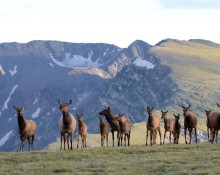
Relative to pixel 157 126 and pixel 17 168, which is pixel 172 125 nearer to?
pixel 157 126

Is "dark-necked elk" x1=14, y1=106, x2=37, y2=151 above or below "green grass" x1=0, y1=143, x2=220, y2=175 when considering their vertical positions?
above

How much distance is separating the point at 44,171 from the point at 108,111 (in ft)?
73.6

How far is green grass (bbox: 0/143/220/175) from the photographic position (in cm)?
3166

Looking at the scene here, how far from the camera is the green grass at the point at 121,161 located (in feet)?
104

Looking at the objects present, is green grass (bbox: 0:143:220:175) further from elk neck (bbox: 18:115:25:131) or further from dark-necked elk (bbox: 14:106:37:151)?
elk neck (bbox: 18:115:25:131)

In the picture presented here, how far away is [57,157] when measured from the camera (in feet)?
129

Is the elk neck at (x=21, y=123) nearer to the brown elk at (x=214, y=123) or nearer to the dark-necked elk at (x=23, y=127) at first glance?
the dark-necked elk at (x=23, y=127)

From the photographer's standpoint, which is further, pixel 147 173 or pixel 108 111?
pixel 108 111

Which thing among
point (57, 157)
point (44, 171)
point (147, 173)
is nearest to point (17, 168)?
point (44, 171)

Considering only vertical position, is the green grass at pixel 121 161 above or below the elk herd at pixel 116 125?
below

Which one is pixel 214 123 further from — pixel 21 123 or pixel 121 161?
pixel 21 123

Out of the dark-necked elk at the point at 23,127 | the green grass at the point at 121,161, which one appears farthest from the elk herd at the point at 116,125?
the green grass at the point at 121,161

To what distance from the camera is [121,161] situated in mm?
35656

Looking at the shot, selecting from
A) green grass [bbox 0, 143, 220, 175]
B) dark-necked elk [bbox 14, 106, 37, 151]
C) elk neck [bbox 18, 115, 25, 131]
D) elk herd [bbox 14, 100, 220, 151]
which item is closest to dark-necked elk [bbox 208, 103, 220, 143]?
elk herd [bbox 14, 100, 220, 151]
